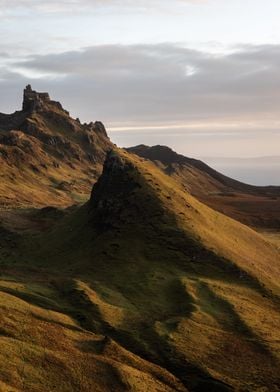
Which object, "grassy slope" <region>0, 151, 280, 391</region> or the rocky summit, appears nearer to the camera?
the rocky summit

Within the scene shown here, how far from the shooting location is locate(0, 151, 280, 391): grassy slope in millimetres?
58406

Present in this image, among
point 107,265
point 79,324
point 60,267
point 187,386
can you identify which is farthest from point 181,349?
point 60,267

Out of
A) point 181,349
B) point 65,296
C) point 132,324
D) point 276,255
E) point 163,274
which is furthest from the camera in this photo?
point 276,255

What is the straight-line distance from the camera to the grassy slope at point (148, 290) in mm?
58406

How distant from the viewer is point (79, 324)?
66875 millimetres

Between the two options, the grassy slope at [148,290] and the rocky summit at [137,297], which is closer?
the rocky summit at [137,297]

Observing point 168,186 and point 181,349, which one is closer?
point 181,349

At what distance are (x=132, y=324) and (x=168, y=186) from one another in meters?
44.5

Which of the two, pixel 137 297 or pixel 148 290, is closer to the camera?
pixel 137 297

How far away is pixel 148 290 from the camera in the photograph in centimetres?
7838

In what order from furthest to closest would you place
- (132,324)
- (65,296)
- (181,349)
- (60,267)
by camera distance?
(60,267), (65,296), (132,324), (181,349)

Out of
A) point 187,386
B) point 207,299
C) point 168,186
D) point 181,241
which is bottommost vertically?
point 187,386

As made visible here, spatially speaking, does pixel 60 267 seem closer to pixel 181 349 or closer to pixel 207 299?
pixel 207 299

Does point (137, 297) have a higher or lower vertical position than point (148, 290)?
lower
